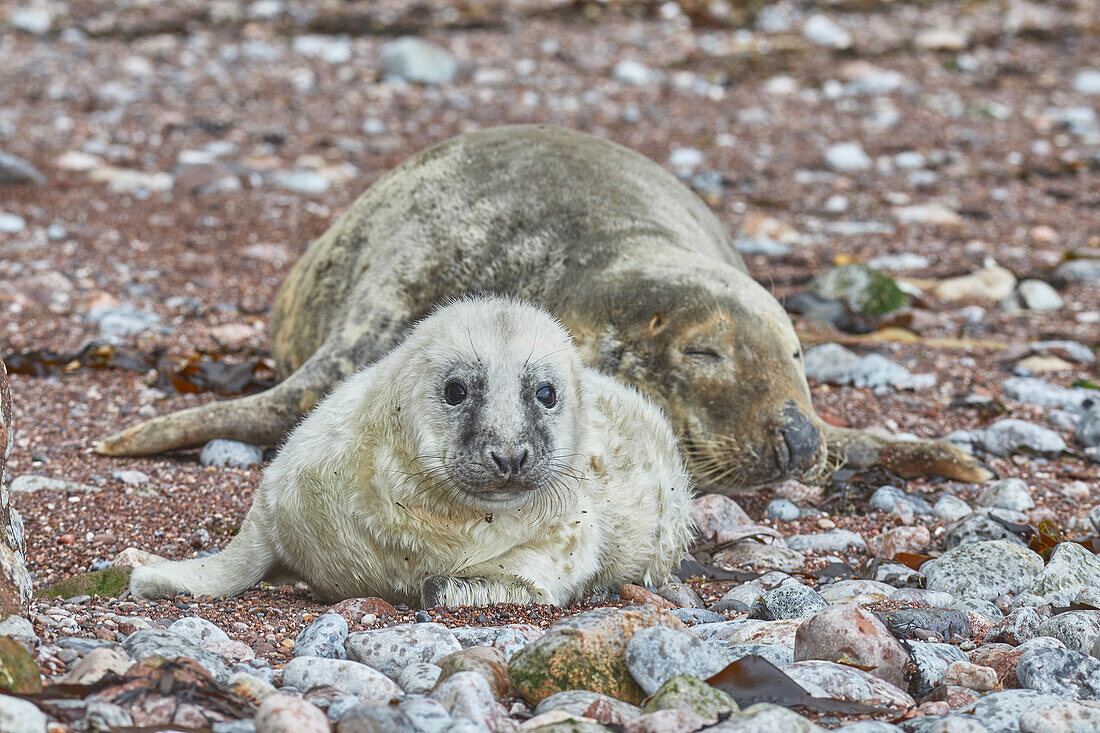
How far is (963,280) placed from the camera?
6.95 meters

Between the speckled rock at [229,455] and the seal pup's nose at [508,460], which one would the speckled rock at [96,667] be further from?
the speckled rock at [229,455]

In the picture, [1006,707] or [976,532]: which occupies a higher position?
[1006,707]

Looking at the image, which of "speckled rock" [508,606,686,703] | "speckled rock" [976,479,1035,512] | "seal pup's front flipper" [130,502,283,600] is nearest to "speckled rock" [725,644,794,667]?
"speckled rock" [508,606,686,703]

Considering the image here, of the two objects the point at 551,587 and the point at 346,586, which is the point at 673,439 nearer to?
the point at 551,587

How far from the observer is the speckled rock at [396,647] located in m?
2.50

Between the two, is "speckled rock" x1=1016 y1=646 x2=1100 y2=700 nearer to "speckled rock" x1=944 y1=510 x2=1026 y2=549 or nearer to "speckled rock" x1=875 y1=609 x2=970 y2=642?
"speckled rock" x1=875 y1=609 x2=970 y2=642

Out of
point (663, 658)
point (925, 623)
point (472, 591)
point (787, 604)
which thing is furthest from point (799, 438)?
point (663, 658)

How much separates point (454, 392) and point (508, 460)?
8.2 inches

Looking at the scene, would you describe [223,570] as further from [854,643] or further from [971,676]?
[971,676]

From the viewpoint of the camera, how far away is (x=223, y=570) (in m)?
3.16

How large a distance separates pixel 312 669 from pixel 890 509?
7.75ft

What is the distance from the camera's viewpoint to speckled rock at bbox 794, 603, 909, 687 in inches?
98.1

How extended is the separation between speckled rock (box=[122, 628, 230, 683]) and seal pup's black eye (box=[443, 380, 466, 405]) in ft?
2.49

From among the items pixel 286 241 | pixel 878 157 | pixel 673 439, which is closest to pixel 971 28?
pixel 878 157
